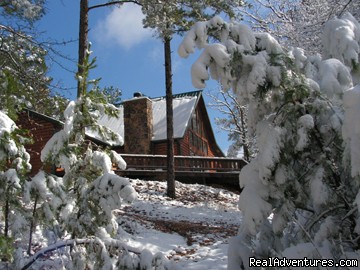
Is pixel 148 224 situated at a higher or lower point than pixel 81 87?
lower

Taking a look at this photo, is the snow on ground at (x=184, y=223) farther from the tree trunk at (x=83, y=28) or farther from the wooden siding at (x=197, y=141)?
the wooden siding at (x=197, y=141)

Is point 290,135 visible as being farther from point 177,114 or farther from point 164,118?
point 177,114

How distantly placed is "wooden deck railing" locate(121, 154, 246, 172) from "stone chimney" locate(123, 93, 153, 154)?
399 centimetres

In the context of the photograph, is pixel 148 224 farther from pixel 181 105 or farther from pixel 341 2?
pixel 181 105

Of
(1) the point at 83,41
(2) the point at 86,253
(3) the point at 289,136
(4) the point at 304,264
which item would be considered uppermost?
(1) the point at 83,41

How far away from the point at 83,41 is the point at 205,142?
25.6 meters

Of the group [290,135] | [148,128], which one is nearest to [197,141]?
[148,128]

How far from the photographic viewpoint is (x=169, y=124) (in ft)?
53.3

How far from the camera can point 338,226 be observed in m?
2.67

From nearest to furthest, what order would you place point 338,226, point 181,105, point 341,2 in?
point 338,226, point 341,2, point 181,105

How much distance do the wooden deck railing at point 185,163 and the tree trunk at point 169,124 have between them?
418 centimetres

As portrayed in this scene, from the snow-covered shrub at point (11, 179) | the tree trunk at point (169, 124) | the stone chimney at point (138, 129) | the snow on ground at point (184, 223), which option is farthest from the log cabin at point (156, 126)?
the snow-covered shrub at point (11, 179)

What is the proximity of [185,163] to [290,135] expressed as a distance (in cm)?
1901

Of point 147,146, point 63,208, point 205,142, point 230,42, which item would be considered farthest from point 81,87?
point 205,142
